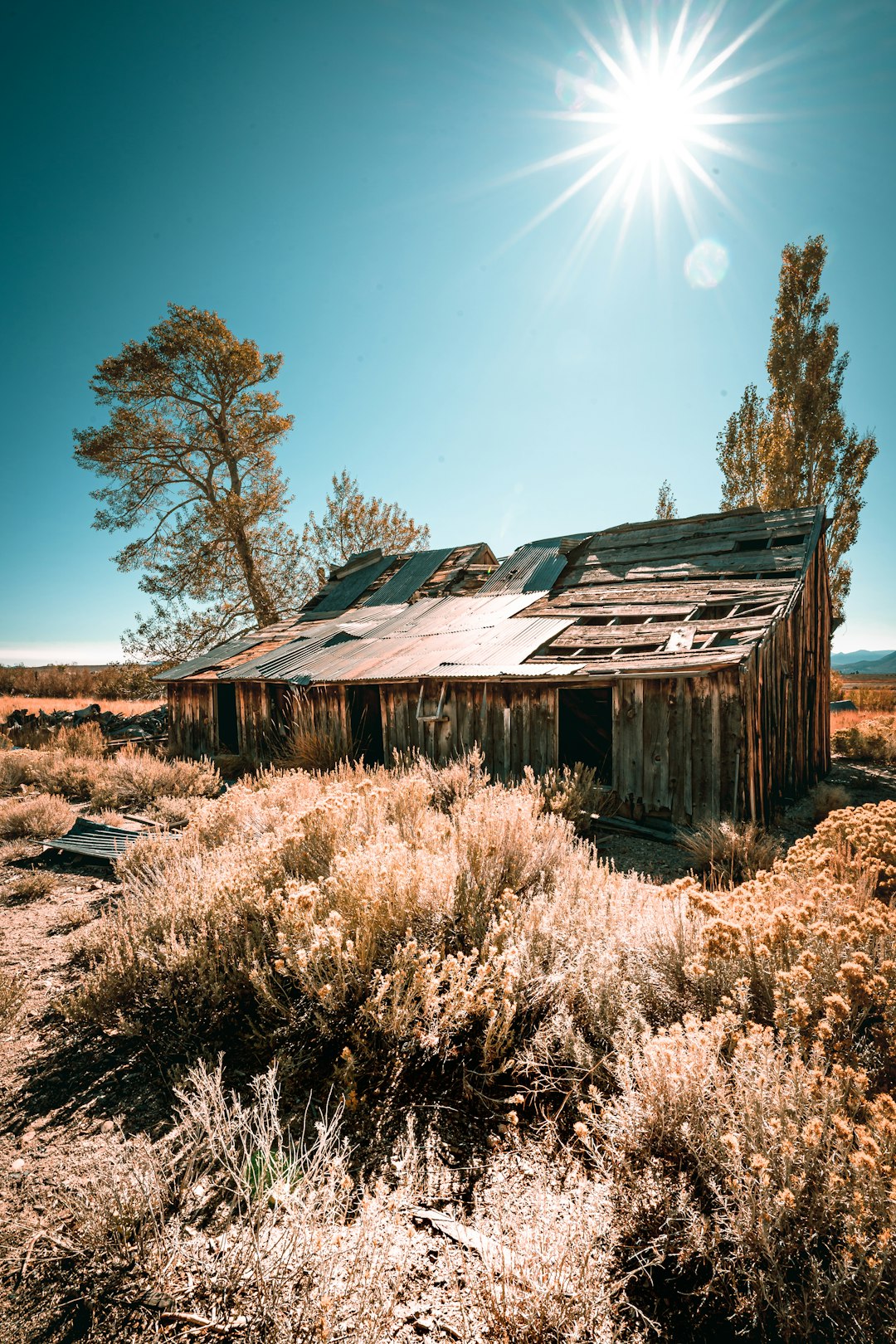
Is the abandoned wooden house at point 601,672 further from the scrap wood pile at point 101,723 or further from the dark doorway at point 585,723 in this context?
the scrap wood pile at point 101,723

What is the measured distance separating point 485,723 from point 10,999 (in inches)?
274

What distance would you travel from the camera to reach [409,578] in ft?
55.0

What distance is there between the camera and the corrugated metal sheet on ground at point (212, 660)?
48.6 feet

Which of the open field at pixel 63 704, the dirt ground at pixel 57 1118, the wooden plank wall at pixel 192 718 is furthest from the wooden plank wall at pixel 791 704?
the open field at pixel 63 704

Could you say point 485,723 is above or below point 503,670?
below

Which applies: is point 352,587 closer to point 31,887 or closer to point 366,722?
point 366,722

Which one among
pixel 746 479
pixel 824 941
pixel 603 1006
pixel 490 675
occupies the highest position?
pixel 746 479

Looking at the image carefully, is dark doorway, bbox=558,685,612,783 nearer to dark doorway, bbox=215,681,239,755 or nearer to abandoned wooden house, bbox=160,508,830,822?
abandoned wooden house, bbox=160,508,830,822

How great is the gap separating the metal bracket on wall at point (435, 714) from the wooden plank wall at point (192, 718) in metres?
6.96

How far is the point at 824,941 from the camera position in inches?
118

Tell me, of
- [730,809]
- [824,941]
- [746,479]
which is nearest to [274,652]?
[730,809]

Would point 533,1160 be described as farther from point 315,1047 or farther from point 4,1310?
point 4,1310

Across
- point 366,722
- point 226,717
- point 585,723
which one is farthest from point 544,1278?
point 226,717

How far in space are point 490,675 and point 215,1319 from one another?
7.51 m
